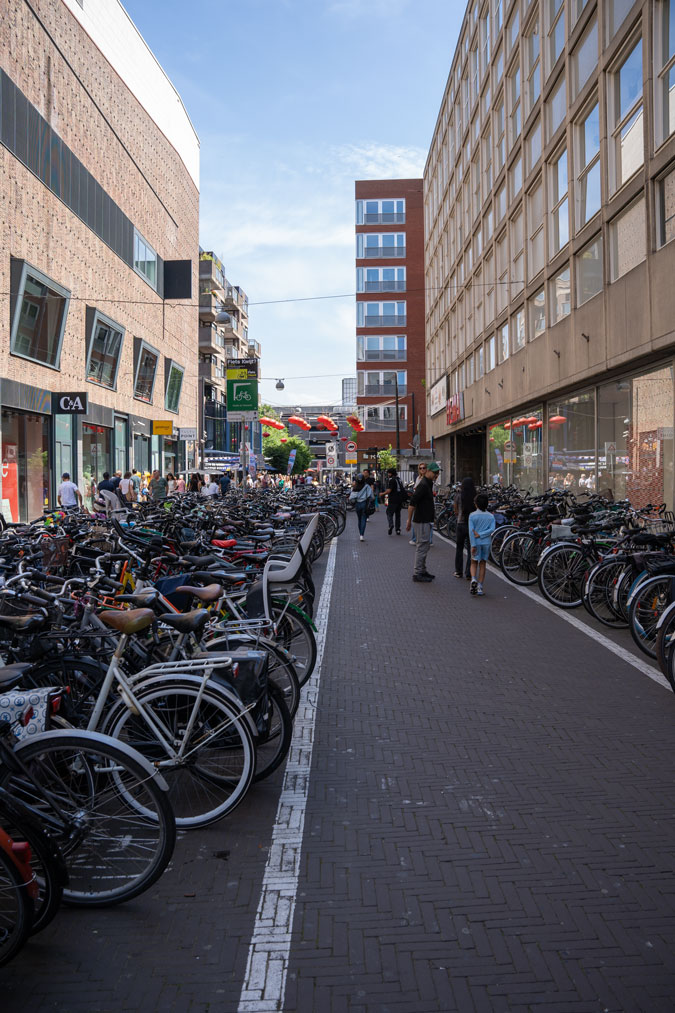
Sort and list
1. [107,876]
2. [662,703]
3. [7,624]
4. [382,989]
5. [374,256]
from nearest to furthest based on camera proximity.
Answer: [382,989] < [107,876] < [7,624] < [662,703] < [374,256]

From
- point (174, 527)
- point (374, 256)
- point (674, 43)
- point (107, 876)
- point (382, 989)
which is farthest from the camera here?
point (374, 256)

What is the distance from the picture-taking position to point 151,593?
15.2ft

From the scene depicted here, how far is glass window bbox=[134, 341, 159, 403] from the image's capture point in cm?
3628

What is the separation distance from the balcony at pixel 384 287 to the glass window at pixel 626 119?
1960 inches

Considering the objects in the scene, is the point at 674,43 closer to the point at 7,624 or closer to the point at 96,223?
the point at 7,624

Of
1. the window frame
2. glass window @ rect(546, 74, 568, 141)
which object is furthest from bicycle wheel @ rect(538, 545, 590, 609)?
the window frame

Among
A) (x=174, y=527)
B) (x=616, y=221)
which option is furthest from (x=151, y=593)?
(x=616, y=221)

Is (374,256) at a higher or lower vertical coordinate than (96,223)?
higher

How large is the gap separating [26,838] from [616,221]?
15739mm

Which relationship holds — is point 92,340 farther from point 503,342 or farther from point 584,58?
point 584,58

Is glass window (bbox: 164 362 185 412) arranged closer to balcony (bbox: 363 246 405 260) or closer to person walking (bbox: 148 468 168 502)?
A: person walking (bbox: 148 468 168 502)

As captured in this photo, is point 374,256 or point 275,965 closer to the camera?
point 275,965

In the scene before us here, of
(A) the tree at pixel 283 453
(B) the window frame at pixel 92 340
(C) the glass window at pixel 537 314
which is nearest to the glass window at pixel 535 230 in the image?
(C) the glass window at pixel 537 314

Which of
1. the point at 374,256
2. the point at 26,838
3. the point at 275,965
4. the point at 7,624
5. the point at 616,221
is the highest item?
the point at 374,256
